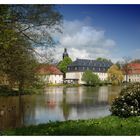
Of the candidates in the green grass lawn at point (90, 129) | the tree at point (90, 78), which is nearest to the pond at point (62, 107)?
the tree at point (90, 78)

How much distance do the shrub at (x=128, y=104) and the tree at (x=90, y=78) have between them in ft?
8.65

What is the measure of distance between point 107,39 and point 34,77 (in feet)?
14.4

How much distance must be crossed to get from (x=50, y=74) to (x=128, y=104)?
4.06 meters

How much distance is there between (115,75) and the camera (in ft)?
43.7

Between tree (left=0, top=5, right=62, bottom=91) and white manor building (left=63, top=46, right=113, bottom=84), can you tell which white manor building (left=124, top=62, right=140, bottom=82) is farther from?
tree (left=0, top=5, right=62, bottom=91)

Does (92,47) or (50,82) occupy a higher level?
(92,47)

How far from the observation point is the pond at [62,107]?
12992 mm

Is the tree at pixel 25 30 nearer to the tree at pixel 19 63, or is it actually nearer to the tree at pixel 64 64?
the tree at pixel 19 63

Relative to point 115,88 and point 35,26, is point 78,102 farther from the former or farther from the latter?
point 35,26

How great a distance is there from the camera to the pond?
42.6ft
